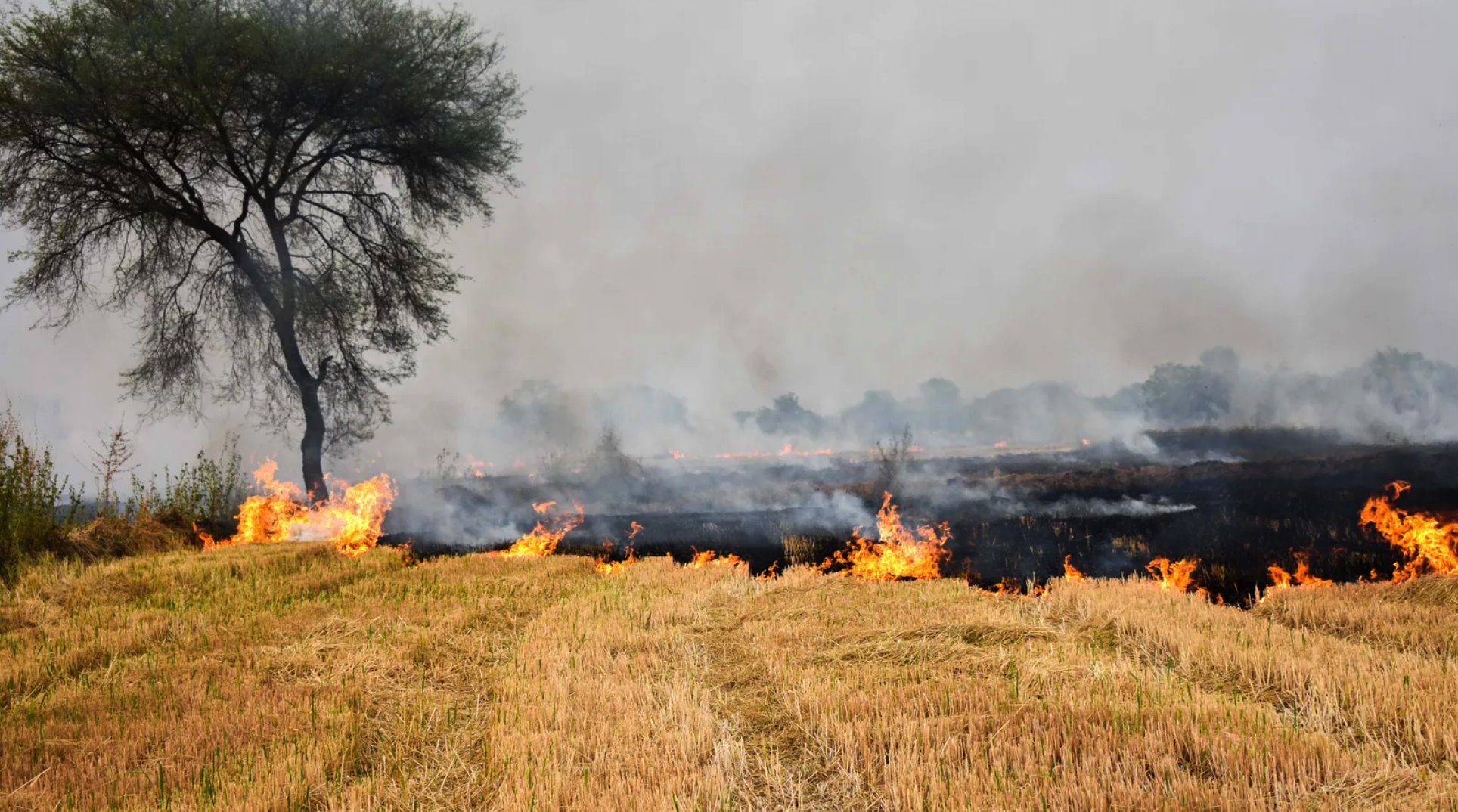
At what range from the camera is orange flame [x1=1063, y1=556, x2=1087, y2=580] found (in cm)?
1009

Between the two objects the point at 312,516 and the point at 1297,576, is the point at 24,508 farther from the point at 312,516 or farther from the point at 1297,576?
the point at 1297,576

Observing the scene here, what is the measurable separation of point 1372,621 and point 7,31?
989 inches

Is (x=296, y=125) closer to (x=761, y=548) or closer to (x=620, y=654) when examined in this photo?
(x=761, y=548)

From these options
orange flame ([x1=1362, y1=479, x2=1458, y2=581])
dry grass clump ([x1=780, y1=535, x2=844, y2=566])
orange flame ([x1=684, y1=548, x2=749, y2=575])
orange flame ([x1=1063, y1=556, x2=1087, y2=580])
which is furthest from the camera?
dry grass clump ([x1=780, y1=535, x2=844, y2=566])

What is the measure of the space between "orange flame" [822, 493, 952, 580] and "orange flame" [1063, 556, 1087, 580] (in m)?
1.88

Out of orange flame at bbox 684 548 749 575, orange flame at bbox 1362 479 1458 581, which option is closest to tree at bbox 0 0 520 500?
orange flame at bbox 684 548 749 575

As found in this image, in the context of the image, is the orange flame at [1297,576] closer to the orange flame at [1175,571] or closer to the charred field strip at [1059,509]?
the charred field strip at [1059,509]

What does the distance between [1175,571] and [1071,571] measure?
60.3 inches

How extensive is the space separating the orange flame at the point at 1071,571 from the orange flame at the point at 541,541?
29.0 ft

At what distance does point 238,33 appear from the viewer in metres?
16.0

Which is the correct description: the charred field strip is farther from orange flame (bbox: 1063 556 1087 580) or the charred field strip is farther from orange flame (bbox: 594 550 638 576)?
orange flame (bbox: 594 550 638 576)

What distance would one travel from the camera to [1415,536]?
37.2ft

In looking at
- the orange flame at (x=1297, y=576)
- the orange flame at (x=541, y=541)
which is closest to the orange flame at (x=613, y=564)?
the orange flame at (x=541, y=541)

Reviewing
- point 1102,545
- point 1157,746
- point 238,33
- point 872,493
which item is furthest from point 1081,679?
point 238,33
